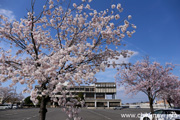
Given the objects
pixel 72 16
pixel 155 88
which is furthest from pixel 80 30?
pixel 155 88

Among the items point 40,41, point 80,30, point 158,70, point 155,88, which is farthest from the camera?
point 158,70

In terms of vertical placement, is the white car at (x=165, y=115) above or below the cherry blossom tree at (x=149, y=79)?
below

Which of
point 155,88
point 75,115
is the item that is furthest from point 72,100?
point 155,88

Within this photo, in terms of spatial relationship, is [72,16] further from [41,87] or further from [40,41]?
[41,87]

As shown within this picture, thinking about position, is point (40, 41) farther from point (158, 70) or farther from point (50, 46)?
point (158, 70)

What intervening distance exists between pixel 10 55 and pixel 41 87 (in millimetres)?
2546

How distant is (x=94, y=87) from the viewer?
102 metres

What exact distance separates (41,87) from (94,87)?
98396 millimetres

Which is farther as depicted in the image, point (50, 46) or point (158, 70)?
point (158, 70)

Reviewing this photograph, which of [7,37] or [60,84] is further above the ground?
[7,37]

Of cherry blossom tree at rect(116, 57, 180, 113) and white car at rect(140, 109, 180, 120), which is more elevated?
cherry blossom tree at rect(116, 57, 180, 113)

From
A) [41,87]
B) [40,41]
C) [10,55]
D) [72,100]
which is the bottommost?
[72,100]

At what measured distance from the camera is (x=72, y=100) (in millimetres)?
5180

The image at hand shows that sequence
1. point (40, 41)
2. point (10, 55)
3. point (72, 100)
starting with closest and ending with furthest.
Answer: point (72, 100)
point (40, 41)
point (10, 55)
